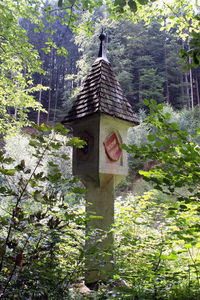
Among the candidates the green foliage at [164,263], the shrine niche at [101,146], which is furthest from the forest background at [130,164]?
the shrine niche at [101,146]

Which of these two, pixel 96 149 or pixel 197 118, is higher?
pixel 197 118

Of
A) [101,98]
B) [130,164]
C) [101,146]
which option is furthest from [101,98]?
[130,164]

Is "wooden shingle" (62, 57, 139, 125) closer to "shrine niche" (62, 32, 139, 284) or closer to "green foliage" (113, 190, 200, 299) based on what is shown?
"shrine niche" (62, 32, 139, 284)

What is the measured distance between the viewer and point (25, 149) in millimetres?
15250

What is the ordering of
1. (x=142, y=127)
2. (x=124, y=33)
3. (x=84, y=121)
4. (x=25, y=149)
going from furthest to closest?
(x=124, y=33) < (x=142, y=127) < (x=25, y=149) < (x=84, y=121)

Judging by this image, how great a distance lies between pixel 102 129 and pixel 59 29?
33.4 meters

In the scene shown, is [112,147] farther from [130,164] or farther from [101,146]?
[130,164]

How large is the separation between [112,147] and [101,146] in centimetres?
21

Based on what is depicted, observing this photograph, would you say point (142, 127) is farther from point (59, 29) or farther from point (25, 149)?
point (59, 29)

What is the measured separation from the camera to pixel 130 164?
16812 millimetres

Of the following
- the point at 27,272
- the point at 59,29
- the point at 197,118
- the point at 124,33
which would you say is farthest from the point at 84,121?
the point at 59,29

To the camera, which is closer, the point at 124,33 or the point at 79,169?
the point at 79,169

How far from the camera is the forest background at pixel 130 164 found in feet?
4.94

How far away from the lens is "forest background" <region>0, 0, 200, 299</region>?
1.50m
